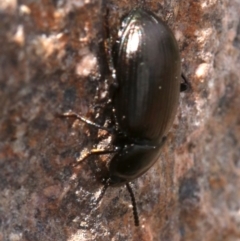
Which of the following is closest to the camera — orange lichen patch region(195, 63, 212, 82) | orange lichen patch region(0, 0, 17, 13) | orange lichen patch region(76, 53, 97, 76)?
orange lichen patch region(0, 0, 17, 13)

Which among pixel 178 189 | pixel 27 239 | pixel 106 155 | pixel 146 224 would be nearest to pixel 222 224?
pixel 178 189

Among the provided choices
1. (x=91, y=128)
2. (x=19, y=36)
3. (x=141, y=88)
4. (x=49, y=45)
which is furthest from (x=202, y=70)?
(x=19, y=36)

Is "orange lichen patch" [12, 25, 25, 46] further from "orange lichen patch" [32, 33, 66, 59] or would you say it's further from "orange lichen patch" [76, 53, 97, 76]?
"orange lichen patch" [76, 53, 97, 76]

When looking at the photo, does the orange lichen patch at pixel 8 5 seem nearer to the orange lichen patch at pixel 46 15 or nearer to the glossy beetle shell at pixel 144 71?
the orange lichen patch at pixel 46 15

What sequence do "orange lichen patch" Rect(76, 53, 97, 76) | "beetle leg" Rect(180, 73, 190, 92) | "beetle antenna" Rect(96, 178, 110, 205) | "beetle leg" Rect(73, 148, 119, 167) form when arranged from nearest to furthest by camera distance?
1. "orange lichen patch" Rect(76, 53, 97, 76)
2. "beetle leg" Rect(73, 148, 119, 167)
3. "beetle antenna" Rect(96, 178, 110, 205)
4. "beetle leg" Rect(180, 73, 190, 92)

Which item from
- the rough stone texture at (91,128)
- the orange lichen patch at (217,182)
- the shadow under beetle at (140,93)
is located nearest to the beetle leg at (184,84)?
the rough stone texture at (91,128)

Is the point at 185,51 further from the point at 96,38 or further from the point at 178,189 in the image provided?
the point at 178,189

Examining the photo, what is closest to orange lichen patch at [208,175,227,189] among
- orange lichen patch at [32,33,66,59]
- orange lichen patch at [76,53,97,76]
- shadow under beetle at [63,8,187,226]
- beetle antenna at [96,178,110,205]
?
shadow under beetle at [63,8,187,226]
